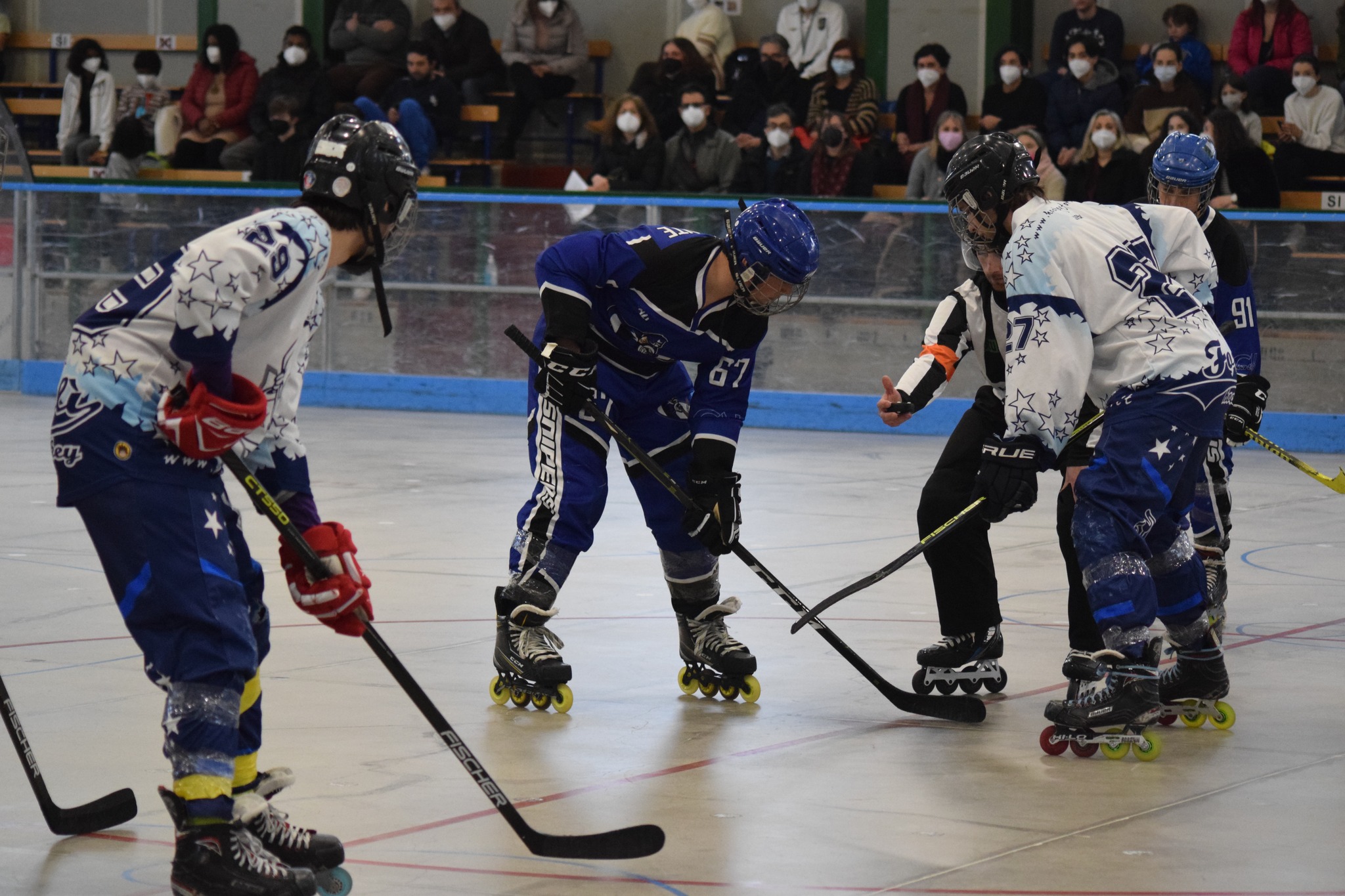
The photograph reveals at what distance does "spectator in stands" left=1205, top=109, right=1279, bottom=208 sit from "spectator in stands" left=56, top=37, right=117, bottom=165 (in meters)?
9.45

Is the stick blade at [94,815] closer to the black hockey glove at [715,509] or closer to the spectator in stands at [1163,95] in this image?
the black hockey glove at [715,509]

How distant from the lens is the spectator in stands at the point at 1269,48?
12.7 metres

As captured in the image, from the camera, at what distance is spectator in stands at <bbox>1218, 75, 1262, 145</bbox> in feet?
Result: 38.7

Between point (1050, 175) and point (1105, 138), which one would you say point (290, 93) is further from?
point (1105, 138)

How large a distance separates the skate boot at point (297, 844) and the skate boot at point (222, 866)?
0.10 metres

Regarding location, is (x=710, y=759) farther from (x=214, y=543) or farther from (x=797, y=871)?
(x=214, y=543)

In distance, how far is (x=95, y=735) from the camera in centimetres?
423

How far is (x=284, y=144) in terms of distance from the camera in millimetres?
13938

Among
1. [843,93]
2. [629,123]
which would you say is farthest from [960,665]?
[843,93]

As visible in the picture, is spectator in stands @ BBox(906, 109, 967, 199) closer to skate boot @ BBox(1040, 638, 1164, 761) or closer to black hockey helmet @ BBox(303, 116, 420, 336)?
skate boot @ BBox(1040, 638, 1164, 761)

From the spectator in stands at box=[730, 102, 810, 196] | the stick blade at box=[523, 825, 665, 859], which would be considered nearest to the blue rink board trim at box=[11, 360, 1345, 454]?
the spectator in stands at box=[730, 102, 810, 196]

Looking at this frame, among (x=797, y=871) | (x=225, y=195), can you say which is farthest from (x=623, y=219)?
(x=797, y=871)

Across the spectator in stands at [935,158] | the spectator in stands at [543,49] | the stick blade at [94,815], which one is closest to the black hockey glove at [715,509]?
the stick blade at [94,815]

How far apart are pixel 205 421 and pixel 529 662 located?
71.8 inches
